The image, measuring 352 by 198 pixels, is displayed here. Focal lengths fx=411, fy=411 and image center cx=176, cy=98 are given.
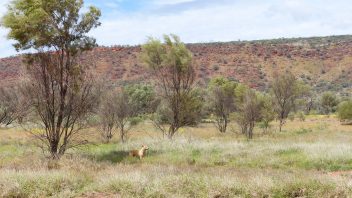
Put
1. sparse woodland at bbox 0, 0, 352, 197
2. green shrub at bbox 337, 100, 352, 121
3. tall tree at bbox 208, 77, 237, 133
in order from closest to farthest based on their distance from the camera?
sparse woodland at bbox 0, 0, 352, 197, tall tree at bbox 208, 77, 237, 133, green shrub at bbox 337, 100, 352, 121

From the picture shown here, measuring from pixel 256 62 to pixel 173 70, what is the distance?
70182mm

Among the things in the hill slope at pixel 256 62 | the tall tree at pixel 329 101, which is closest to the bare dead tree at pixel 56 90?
the tall tree at pixel 329 101

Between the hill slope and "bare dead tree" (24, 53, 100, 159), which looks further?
the hill slope

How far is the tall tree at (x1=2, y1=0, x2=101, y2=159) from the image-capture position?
15477 mm

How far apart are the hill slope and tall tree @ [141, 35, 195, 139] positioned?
5481 centimetres

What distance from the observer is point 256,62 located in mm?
90188

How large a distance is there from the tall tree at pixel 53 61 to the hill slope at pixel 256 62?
6142 cm

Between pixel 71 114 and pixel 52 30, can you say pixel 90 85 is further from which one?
pixel 52 30

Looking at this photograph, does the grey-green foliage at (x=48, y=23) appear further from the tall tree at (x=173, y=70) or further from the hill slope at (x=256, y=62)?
the hill slope at (x=256, y=62)

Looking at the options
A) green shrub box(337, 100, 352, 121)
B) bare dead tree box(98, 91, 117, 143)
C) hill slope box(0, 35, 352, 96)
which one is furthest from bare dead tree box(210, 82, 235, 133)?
hill slope box(0, 35, 352, 96)

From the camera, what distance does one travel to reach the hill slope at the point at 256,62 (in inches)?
3241

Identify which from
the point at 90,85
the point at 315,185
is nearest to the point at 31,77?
the point at 90,85

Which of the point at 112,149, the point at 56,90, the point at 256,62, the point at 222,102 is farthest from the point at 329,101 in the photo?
the point at 56,90

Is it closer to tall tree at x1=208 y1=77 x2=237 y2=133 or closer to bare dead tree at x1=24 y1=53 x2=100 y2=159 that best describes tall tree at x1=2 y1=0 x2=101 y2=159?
bare dead tree at x1=24 y1=53 x2=100 y2=159
